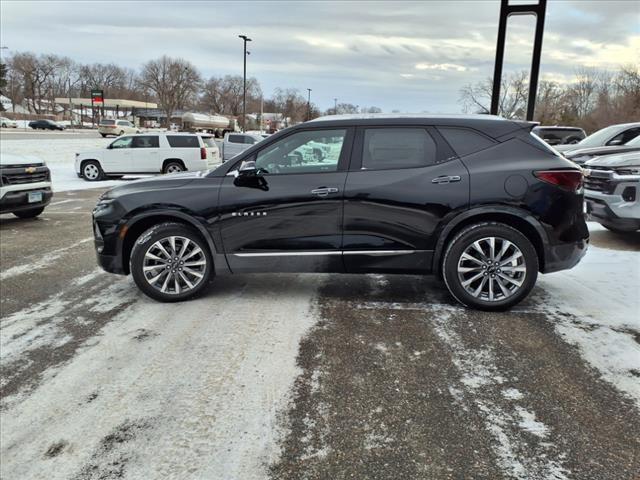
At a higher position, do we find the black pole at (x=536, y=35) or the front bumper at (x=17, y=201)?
the black pole at (x=536, y=35)

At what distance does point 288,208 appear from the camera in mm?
4699

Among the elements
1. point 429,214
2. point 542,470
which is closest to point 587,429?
point 542,470

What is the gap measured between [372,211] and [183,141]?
1500 cm

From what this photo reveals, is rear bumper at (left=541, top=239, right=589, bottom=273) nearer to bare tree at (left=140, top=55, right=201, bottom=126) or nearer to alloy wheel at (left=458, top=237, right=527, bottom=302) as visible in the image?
alloy wheel at (left=458, top=237, right=527, bottom=302)

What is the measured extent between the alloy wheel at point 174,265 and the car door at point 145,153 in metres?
14.2

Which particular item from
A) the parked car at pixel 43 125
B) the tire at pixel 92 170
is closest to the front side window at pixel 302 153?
the tire at pixel 92 170

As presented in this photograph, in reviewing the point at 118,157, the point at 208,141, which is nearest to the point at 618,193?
the point at 208,141

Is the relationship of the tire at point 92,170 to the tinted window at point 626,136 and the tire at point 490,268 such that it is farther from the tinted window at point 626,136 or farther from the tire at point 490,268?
the tire at point 490,268

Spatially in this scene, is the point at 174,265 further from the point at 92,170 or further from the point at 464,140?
the point at 92,170

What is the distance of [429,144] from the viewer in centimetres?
464

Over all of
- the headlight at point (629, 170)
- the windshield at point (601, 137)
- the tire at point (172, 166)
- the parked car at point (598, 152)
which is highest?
the windshield at point (601, 137)

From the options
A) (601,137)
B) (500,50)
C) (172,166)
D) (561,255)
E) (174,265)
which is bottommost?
(174,265)

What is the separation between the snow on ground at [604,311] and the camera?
11.7 ft

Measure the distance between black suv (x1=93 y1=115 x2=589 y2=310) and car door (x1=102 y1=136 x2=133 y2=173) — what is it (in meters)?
14.3
